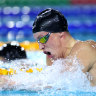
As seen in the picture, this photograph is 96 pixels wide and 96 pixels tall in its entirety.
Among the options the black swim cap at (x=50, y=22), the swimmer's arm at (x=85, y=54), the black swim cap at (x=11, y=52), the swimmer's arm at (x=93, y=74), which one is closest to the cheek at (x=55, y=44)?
the black swim cap at (x=50, y=22)

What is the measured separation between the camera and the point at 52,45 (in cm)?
288

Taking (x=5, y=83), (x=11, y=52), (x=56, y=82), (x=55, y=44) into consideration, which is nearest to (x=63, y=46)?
(x=55, y=44)

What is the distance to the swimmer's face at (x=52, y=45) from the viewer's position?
113 inches

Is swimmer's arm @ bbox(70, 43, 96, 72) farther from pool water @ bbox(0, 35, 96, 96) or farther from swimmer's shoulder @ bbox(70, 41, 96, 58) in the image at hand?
pool water @ bbox(0, 35, 96, 96)

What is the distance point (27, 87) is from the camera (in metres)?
2.78

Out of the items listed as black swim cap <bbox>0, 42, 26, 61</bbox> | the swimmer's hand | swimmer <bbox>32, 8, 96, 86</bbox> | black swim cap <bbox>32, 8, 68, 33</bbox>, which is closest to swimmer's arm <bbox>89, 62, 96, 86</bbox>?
swimmer <bbox>32, 8, 96, 86</bbox>

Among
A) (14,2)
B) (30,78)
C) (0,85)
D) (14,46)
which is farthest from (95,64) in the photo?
(14,2)

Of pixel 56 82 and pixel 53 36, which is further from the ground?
pixel 53 36

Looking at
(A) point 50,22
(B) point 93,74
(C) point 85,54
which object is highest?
(A) point 50,22

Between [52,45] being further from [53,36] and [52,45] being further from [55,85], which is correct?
[55,85]

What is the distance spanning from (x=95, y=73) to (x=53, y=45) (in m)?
0.52

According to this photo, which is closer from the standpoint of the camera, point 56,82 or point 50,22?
point 56,82

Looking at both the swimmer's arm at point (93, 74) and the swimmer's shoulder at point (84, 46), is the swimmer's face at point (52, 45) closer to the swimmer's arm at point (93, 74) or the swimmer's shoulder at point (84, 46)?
the swimmer's shoulder at point (84, 46)

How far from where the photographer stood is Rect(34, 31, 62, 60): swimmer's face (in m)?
2.88
